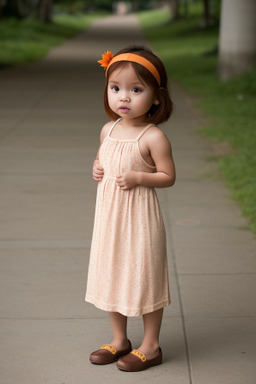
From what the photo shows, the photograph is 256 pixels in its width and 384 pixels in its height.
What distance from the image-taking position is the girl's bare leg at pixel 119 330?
11.9ft

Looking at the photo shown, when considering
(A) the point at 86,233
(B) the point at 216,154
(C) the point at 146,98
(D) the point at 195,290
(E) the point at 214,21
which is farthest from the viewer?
(E) the point at 214,21

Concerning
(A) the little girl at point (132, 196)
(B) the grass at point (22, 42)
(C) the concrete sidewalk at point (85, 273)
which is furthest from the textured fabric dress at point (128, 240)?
(B) the grass at point (22, 42)

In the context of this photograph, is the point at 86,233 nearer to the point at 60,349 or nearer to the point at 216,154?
the point at 60,349

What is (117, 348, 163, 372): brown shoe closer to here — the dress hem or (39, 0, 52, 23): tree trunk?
the dress hem

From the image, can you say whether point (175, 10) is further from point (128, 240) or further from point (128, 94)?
point (128, 240)

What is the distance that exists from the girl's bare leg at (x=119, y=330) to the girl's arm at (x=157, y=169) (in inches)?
25.3

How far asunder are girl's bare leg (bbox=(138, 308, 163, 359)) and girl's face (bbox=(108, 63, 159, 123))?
3.06ft

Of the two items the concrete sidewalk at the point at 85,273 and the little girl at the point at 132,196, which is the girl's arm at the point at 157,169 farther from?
the concrete sidewalk at the point at 85,273

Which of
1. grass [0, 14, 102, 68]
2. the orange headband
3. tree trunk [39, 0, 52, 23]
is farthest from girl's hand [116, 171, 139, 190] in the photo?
tree trunk [39, 0, 52, 23]

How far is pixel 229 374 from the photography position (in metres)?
3.51

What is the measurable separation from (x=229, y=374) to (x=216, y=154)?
5.86 m

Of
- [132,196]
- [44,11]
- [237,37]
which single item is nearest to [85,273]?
[132,196]

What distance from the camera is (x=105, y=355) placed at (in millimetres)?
3621

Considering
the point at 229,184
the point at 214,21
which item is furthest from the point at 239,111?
the point at 214,21
